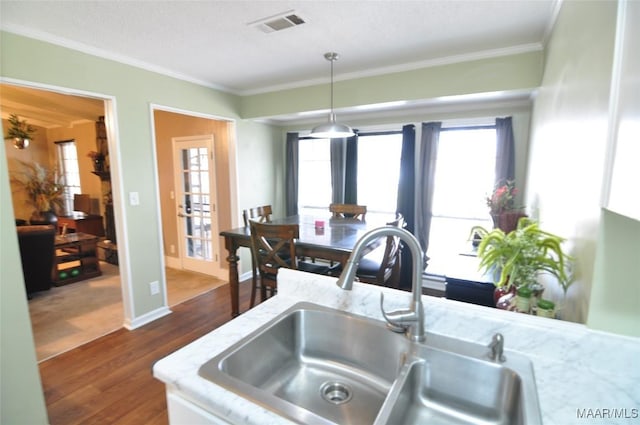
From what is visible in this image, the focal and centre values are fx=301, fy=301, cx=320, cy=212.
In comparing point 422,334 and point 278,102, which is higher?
point 278,102

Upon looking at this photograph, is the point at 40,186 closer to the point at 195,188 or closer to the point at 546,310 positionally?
the point at 195,188

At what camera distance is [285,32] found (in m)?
2.33

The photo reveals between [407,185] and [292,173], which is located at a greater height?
[292,173]

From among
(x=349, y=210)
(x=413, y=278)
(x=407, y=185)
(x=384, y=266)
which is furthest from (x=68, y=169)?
(x=413, y=278)

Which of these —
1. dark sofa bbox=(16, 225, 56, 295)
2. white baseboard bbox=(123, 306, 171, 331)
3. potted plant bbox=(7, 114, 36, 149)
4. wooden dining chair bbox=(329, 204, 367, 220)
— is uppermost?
potted plant bbox=(7, 114, 36, 149)

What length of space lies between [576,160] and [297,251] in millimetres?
2038

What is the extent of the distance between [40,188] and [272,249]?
6.40 metres

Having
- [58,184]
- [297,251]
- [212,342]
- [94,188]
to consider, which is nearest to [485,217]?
[297,251]

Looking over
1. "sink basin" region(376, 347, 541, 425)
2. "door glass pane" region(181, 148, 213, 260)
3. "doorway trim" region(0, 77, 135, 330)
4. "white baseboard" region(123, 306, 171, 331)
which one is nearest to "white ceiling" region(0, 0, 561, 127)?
"doorway trim" region(0, 77, 135, 330)

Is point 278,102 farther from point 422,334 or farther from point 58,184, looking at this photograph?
point 58,184

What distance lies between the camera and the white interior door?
14.3 ft

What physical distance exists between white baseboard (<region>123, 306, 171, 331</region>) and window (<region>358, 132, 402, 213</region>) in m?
2.83

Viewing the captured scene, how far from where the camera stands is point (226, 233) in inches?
120

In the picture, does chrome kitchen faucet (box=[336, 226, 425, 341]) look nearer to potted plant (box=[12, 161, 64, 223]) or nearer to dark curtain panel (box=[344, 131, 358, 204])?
dark curtain panel (box=[344, 131, 358, 204])
